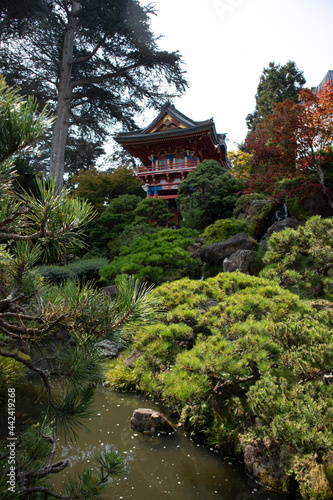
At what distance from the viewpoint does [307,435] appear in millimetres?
2049

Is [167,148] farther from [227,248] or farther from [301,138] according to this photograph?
[227,248]

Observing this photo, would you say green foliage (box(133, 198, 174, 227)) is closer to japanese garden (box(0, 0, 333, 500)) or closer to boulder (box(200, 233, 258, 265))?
japanese garden (box(0, 0, 333, 500))

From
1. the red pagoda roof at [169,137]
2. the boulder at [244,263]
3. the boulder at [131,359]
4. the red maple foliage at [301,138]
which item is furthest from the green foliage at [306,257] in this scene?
the red pagoda roof at [169,137]

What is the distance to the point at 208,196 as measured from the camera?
439 inches

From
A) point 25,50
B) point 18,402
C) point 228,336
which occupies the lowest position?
point 18,402

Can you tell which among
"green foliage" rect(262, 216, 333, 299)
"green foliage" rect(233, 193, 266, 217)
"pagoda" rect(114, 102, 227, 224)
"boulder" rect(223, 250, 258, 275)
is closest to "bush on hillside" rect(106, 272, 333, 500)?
"green foliage" rect(262, 216, 333, 299)

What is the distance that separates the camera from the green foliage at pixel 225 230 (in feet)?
30.0

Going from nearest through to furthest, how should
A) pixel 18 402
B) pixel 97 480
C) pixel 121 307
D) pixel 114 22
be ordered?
pixel 121 307
pixel 97 480
pixel 18 402
pixel 114 22

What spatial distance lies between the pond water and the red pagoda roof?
13180 millimetres

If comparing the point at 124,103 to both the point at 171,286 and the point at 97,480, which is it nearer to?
the point at 171,286

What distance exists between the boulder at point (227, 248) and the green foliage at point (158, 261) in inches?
25.9

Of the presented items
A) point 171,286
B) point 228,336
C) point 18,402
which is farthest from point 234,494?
point 18,402

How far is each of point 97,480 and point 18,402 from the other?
3.23 metres

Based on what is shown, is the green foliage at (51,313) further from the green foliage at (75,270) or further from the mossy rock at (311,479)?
the green foliage at (75,270)
